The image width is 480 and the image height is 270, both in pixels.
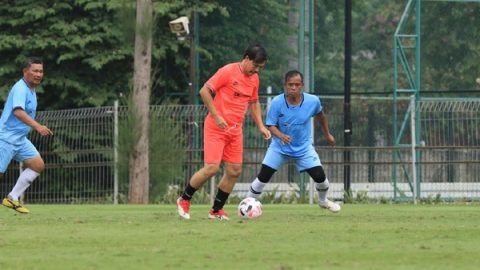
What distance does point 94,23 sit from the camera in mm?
32969

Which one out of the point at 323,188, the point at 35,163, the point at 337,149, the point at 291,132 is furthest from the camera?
the point at 337,149

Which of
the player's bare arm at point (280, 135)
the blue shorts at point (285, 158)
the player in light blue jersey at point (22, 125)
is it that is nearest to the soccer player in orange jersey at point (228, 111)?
the player's bare arm at point (280, 135)

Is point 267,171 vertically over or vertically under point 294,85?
under

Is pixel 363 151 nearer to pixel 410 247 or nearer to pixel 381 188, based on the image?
pixel 381 188

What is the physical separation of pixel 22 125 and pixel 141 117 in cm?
1027

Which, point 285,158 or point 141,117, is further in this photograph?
point 141,117

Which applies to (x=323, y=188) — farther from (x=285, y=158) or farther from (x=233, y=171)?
(x=233, y=171)

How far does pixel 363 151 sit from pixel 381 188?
3.39 ft

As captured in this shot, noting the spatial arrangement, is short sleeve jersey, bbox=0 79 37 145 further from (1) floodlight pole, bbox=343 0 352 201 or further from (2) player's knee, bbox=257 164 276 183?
(1) floodlight pole, bbox=343 0 352 201

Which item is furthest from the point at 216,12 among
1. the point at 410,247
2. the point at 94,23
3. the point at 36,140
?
the point at 410,247

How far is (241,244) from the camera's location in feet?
36.6

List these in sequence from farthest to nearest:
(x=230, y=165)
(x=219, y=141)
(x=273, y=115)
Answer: (x=273, y=115), (x=230, y=165), (x=219, y=141)

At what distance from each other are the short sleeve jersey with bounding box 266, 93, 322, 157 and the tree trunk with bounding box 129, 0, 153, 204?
10.6 m

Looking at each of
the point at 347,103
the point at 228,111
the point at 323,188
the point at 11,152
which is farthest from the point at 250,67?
the point at 347,103
